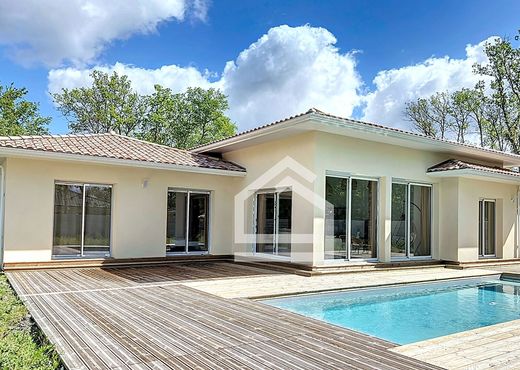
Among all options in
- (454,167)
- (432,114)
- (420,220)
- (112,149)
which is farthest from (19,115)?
(432,114)

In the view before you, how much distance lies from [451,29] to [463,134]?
16410 mm

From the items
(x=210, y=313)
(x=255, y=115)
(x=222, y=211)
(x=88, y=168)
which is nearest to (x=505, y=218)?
(x=222, y=211)

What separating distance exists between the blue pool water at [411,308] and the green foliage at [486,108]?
21.8 m

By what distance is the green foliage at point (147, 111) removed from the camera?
3138cm

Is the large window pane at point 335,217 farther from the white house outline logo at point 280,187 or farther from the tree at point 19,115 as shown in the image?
the tree at point 19,115

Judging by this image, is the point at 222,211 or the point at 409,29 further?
the point at 409,29

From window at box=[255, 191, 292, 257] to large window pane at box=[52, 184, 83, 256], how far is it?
5337 mm

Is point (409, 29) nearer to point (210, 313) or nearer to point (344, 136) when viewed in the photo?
point (344, 136)

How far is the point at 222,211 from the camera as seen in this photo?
46.6ft

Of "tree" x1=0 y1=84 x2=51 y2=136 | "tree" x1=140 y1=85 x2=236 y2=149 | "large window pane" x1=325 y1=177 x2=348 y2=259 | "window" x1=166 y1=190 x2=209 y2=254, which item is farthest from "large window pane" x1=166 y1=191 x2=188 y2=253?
"tree" x1=140 y1=85 x2=236 y2=149

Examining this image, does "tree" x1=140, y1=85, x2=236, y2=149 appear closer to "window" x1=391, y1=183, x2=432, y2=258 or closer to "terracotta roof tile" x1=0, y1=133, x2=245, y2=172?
"terracotta roof tile" x1=0, y1=133, x2=245, y2=172

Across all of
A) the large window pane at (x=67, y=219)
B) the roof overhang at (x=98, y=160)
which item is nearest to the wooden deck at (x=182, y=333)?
the large window pane at (x=67, y=219)

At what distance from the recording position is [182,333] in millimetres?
5414

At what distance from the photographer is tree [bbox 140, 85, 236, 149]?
33.2 meters
